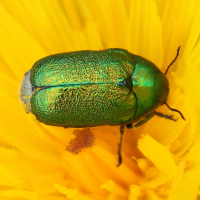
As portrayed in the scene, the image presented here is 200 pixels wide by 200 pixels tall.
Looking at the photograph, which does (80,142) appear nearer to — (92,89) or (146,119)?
(92,89)

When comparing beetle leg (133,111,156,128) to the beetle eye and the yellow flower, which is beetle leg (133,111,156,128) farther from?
the beetle eye

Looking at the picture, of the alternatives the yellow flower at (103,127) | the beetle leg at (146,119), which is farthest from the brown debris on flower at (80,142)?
the beetle leg at (146,119)

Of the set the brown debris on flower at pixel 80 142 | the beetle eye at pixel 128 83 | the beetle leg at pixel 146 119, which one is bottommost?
the beetle leg at pixel 146 119

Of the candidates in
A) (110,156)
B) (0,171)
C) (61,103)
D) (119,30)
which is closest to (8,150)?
(0,171)

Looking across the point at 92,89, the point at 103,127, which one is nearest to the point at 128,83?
the point at 92,89

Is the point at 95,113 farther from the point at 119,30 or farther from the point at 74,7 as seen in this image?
the point at 74,7

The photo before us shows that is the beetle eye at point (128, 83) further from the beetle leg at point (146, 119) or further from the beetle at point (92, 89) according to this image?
the beetle leg at point (146, 119)
